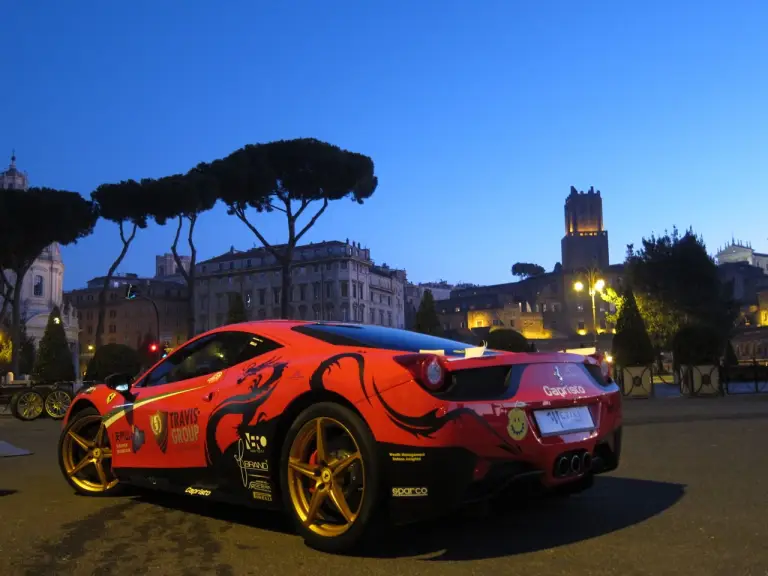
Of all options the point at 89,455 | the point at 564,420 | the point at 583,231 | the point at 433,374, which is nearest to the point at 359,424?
the point at 433,374

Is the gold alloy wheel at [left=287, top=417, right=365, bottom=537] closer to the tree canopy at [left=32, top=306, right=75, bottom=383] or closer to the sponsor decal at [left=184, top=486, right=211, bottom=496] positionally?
the sponsor decal at [left=184, top=486, right=211, bottom=496]

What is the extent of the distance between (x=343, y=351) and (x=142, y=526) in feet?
5.51

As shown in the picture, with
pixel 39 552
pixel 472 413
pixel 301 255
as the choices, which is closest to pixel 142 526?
pixel 39 552

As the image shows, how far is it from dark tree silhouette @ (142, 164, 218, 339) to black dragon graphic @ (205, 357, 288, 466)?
4393 cm

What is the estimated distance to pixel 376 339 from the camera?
428 cm

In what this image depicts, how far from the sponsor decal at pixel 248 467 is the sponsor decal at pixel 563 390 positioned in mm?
1500

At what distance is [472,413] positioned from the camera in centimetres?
333

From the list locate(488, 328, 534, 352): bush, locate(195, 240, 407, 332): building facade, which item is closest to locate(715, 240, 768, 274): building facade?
locate(195, 240, 407, 332): building facade

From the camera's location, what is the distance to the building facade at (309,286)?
310 feet

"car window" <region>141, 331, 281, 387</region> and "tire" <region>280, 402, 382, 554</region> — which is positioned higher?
"car window" <region>141, 331, 281, 387</region>

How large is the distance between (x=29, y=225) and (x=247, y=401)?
46221mm

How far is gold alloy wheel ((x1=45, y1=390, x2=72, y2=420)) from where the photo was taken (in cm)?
1739

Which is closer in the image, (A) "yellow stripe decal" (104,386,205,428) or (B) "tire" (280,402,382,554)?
(B) "tire" (280,402,382,554)

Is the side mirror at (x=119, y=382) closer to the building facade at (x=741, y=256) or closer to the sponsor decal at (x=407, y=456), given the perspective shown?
the sponsor decal at (x=407, y=456)
